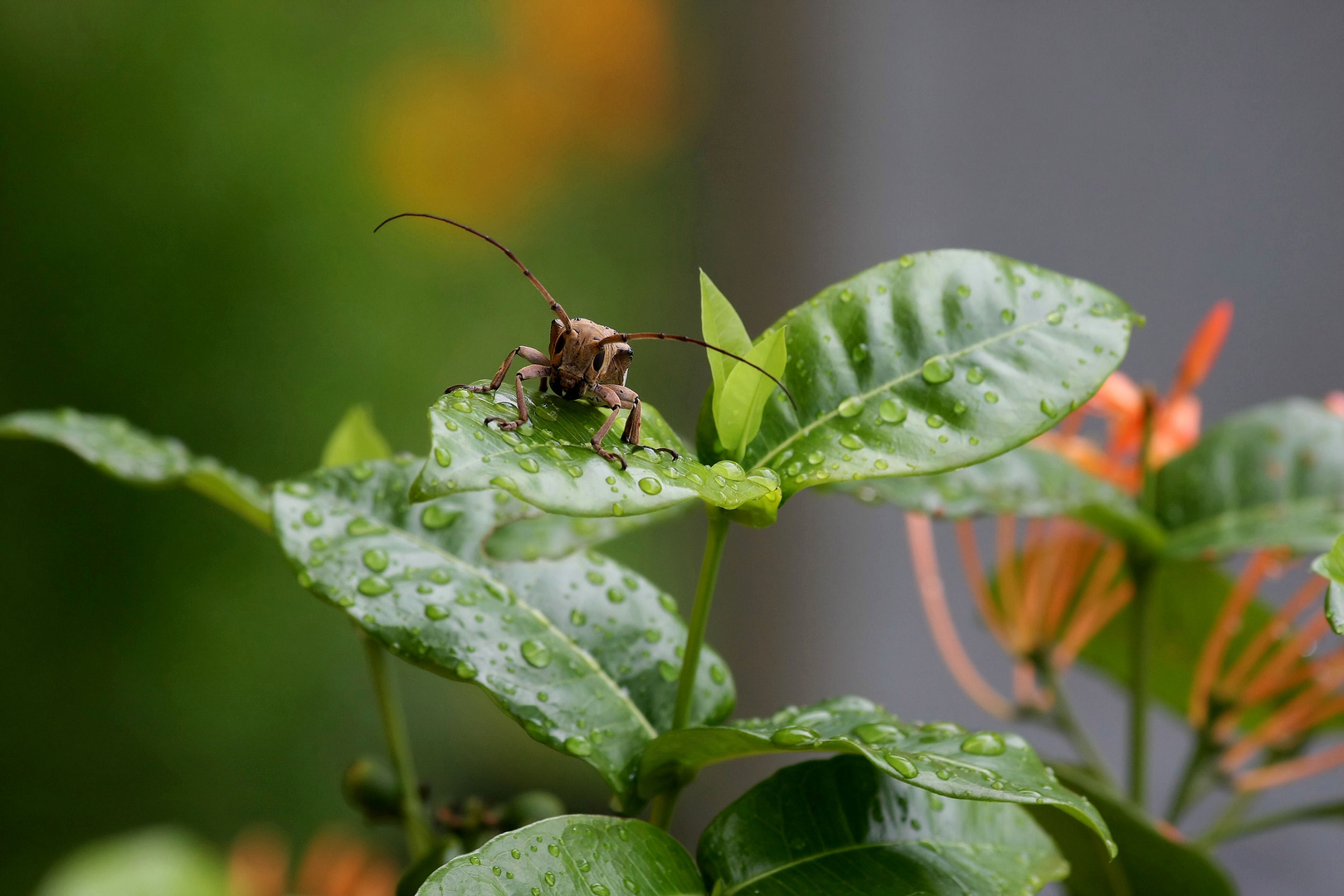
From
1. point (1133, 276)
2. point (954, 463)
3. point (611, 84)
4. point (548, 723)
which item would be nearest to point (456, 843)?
point (548, 723)

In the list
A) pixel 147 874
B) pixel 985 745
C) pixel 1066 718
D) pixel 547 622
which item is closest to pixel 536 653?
pixel 547 622

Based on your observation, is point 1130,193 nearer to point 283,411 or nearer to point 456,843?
point 283,411

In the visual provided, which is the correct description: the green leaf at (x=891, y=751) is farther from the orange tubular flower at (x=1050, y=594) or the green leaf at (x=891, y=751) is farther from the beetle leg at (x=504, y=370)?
the orange tubular flower at (x=1050, y=594)

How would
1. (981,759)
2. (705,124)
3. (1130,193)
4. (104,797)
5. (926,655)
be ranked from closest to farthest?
(981,759) < (1130,193) < (104,797) < (926,655) < (705,124)

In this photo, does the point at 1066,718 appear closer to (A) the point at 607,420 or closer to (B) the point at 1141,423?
(B) the point at 1141,423

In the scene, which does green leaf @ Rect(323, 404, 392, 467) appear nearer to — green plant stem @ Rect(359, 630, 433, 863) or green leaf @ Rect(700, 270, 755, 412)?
green plant stem @ Rect(359, 630, 433, 863)

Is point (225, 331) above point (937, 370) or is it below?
below
